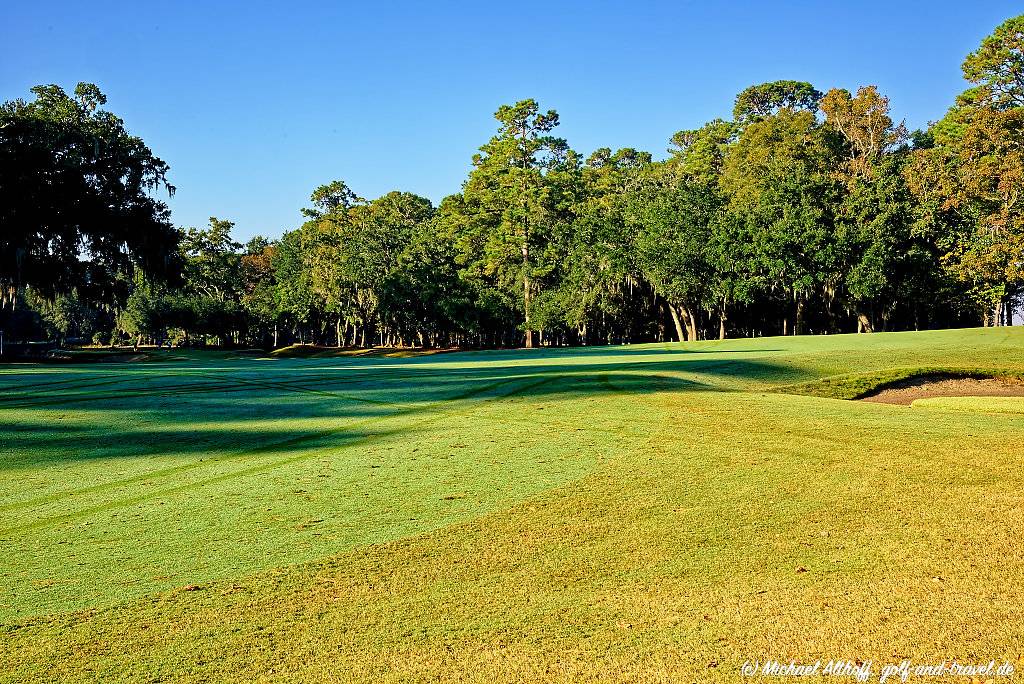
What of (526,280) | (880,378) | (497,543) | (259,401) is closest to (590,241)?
(526,280)

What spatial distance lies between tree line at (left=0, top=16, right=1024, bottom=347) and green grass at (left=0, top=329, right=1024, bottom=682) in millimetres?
30538

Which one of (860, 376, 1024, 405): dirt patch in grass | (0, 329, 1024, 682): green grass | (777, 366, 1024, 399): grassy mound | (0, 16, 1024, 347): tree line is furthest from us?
(0, 16, 1024, 347): tree line

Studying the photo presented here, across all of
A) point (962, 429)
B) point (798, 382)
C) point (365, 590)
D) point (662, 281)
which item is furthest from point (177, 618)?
point (662, 281)

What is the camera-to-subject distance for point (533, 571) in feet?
18.6

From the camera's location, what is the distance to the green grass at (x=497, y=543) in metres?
4.47

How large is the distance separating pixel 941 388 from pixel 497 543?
1677 cm

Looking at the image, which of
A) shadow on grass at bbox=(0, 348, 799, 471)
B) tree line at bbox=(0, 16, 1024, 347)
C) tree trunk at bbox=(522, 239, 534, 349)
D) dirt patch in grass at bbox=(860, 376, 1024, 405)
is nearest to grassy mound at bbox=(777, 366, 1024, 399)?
dirt patch in grass at bbox=(860, 376, 1024, 405)

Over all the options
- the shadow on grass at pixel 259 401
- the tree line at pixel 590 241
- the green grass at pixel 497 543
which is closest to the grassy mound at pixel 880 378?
the shadow on grass at pixel 259 401

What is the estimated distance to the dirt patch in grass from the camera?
1848 centimetres

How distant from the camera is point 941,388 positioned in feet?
63.8

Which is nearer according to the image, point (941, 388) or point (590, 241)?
point (941, 388)

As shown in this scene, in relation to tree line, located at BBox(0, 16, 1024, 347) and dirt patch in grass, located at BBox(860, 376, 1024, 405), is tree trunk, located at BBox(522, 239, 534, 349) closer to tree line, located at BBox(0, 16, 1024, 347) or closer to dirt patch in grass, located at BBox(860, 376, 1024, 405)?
tree line, located at BBox(0, 16, 1024, 347)

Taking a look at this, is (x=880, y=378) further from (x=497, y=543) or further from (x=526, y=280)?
(x=526, y=280)

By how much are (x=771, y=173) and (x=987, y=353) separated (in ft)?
138
